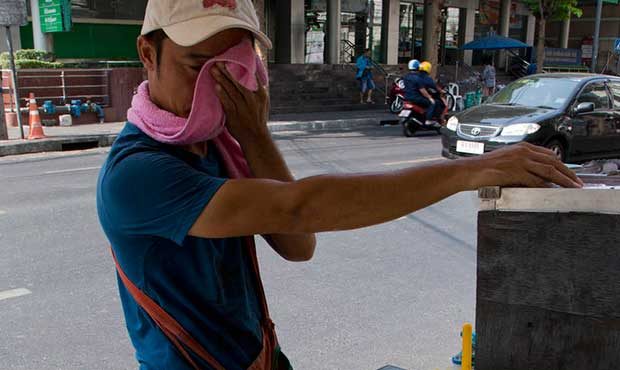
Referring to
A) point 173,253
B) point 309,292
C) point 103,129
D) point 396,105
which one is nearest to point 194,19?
point 173,253

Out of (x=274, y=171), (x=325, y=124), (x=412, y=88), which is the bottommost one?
(x=325, y=124)

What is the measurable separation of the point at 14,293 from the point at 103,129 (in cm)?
1081

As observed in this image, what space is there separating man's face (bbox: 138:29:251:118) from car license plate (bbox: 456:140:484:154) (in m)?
8.78

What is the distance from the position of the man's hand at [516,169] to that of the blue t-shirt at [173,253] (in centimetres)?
47

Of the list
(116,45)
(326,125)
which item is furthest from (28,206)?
(116,45)

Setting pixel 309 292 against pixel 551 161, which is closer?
pixel 551 161

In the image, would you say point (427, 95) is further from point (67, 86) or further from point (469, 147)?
point (67, 86)

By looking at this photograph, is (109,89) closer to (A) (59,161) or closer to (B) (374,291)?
(A) (59,161)

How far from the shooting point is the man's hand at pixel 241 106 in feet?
4.36

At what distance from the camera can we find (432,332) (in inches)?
159

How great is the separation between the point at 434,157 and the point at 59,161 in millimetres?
6757

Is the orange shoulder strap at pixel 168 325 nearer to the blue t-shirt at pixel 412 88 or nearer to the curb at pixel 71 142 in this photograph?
the curb at pixel 71 142

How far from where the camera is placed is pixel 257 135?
1536mm

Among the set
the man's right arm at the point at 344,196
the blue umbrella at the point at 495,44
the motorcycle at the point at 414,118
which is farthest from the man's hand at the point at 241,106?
the blue umbrella at the point at 495,44
